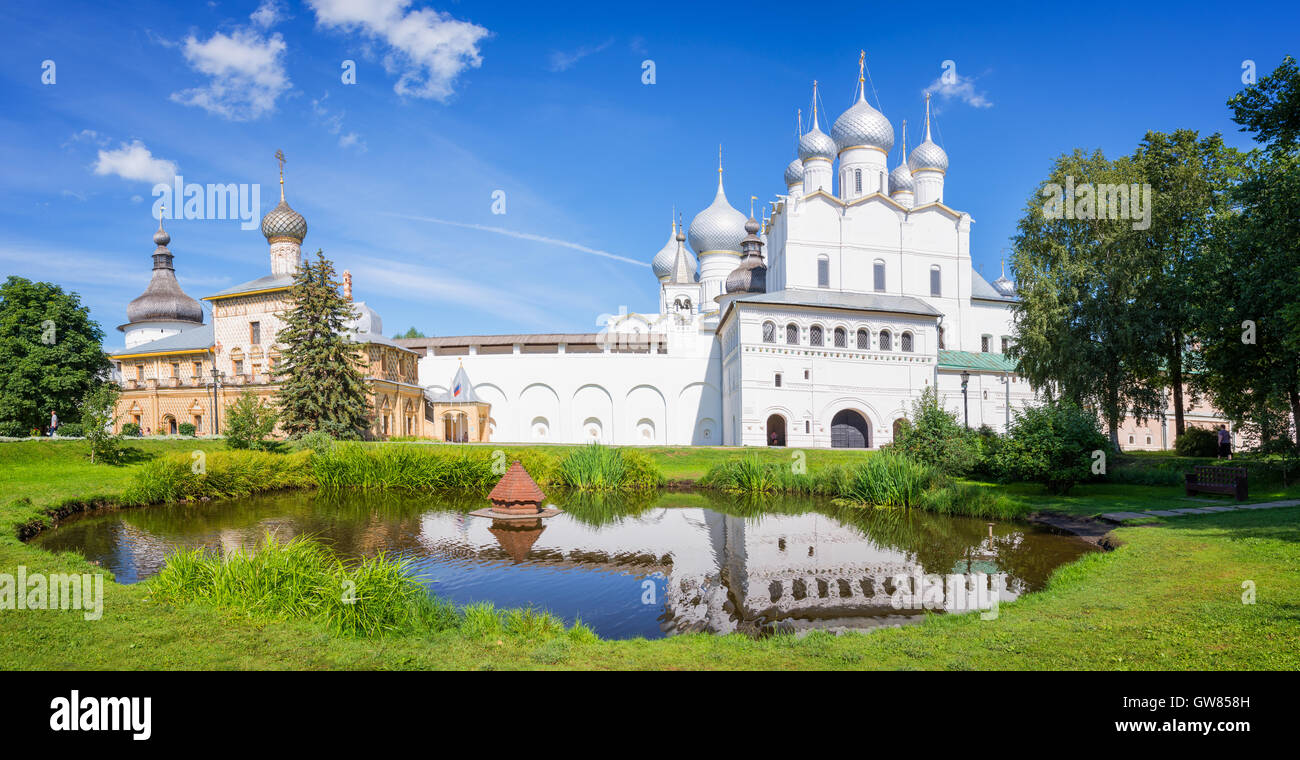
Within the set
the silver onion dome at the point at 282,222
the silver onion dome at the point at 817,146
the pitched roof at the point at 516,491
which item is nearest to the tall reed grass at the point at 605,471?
the pitched roof at the point at 516,491

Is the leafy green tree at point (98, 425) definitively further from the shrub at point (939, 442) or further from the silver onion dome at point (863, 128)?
the silver onion dome at point (863, 128)

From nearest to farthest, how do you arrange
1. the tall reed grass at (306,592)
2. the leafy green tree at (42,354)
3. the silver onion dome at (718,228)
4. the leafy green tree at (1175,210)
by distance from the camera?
the tall reed grass at (306,592), the leafy green tree at (1175,210), the leafy green tree at (42,354), the silver onion dome at (718,228)

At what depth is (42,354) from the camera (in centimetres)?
2628

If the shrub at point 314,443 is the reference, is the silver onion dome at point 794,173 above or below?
above

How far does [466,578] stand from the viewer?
895cm

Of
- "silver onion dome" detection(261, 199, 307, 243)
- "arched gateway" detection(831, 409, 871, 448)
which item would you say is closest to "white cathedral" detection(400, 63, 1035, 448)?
"arched gateway" detection(831, 409, 871, 448)

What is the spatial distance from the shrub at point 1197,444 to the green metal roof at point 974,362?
10193 millimetres

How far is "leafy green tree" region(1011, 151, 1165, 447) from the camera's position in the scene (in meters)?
21.3

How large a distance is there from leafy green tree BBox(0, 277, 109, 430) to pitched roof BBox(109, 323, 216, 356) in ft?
19.4

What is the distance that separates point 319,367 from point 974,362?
104 ft

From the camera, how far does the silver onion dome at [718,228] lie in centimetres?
4628

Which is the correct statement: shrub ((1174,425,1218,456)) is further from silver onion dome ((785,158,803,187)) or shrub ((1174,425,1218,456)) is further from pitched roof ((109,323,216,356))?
pitched roof ((109,323,216,356))

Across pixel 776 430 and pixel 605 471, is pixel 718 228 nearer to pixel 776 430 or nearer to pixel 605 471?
pixel 776 430

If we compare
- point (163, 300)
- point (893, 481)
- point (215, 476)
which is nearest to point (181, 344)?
point (163, 300)
